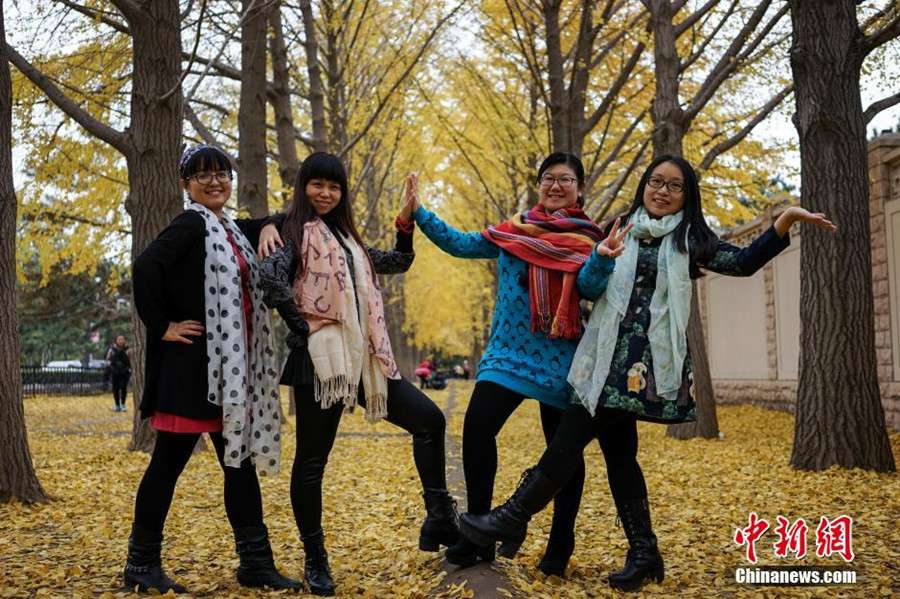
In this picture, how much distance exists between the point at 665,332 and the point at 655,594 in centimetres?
109

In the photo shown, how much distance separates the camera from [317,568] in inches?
132

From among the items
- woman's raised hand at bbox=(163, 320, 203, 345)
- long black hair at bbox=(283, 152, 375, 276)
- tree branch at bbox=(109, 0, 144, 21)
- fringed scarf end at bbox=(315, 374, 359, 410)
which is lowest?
fringed scarf end at bbox=(315, 374, 359, 410)

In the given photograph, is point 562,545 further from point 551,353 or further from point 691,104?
point 691,104

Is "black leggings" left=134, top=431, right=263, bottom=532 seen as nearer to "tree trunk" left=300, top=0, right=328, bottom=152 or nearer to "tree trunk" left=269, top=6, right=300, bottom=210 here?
"tree trunk" left=269, top=6, right=300, bottom=210

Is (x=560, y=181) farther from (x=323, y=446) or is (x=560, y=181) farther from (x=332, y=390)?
(x=323, y=446)

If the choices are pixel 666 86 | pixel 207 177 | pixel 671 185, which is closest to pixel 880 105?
pixel 666 86

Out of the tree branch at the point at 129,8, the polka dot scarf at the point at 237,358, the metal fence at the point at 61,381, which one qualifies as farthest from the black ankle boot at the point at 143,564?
the metal fence at the point at 61,381

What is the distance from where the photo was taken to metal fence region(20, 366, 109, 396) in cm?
2231

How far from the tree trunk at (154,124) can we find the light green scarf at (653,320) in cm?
517

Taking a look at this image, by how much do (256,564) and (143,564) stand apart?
1.50 feet

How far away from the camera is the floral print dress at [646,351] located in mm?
3182

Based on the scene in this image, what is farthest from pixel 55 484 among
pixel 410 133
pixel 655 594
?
pixel 410 133

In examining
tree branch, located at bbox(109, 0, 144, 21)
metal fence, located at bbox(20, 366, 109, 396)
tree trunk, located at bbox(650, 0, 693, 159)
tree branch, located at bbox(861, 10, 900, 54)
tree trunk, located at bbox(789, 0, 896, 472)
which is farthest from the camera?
metal fence, located at bbox(20, 366, 109, 396)

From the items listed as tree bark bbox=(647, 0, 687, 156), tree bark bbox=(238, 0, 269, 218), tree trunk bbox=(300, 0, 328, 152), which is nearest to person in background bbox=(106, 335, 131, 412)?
tree trunk bbox=(300, 0, 328, 152)
